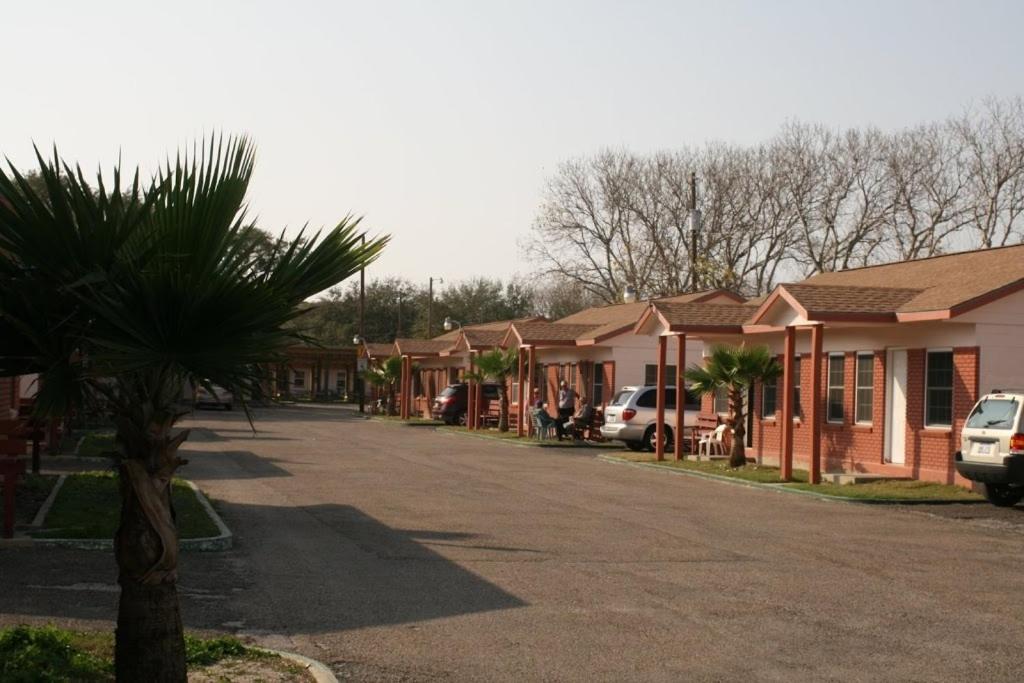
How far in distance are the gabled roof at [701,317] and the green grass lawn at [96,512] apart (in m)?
12.1

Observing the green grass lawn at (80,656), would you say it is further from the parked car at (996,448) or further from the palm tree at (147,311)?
the parked car at (996,448)

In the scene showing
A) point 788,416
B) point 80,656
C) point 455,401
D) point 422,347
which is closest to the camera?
point 80,656

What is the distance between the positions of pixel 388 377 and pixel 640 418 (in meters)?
30.8

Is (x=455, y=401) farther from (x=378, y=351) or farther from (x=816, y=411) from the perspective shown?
(x=816, y=411)

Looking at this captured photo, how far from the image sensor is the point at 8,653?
7422mm

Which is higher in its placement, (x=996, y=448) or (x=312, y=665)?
(x=996, y=448)

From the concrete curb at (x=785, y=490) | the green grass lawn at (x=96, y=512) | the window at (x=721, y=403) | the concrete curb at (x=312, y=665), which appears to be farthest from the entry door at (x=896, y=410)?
the concrete curb at (x=312, y=665)

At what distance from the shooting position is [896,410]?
961 inches

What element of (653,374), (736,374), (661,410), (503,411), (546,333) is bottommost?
(503,411)

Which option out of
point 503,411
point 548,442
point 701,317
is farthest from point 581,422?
point 701,317

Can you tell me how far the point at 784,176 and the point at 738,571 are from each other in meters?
51.0

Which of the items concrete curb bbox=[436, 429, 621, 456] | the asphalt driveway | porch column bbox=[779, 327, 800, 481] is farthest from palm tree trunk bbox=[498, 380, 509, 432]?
the asphalt driveway

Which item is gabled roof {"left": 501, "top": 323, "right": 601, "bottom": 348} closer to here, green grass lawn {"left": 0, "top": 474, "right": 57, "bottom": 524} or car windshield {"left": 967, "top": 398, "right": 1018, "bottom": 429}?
car windshield {"left": 967, "top": 398, "right": 1018, "bottom": 429}

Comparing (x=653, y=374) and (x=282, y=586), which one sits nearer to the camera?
(x=282, y=586)
